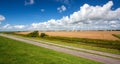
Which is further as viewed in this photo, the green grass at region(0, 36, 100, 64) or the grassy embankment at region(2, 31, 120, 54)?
the grassy embankment at region(2, 31, 120, 54)

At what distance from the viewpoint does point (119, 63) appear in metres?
15.7

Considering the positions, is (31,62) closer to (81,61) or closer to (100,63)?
(81,61)

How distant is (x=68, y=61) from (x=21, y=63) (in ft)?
17.3

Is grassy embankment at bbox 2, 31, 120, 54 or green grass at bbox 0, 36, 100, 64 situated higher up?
green grass at bbox 0, 36, 100, 64

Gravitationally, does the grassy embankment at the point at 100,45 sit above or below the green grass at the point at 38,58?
below

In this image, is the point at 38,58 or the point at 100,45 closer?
the point at 38,58

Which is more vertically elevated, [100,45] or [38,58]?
[38,58]

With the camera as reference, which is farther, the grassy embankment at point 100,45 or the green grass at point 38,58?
the grassy embankment at point 100,45

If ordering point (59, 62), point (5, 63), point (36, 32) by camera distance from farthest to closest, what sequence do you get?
point (36, 32), point (59, 62), point (5, 63)

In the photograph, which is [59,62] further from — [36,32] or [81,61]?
[36,32]

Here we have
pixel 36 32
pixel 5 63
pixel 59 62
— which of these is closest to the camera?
pixel 5 63

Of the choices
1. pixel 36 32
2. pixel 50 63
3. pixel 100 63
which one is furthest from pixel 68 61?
pixel 36 32

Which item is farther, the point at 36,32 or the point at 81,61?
the point at 36,32

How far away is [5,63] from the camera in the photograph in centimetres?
1490
